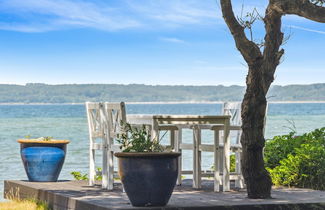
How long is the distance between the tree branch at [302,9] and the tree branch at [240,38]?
0.42 metres

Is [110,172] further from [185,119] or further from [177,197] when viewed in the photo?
[177,197]

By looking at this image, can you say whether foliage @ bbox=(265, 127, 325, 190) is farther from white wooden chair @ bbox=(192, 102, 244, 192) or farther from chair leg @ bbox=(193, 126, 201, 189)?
chair leg @ bbox=(193, 126, 201, 189)

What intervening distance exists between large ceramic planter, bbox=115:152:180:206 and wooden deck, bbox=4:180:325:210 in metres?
0.12

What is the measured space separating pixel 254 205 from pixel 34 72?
218 ft

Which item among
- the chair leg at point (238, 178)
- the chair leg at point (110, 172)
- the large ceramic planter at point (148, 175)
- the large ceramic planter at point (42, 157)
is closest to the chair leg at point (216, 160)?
the chair leg at point (238, 178)

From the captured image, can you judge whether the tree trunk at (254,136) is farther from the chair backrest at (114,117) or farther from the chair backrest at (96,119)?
the chair backrest at (96,119)

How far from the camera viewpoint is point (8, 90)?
292 ft

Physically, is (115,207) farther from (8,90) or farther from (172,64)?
(8,90)

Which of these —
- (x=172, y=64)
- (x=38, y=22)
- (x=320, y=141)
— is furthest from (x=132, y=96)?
(x=320, y=141)

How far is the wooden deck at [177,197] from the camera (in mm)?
6914

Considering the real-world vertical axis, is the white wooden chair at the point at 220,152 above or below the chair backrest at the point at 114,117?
below

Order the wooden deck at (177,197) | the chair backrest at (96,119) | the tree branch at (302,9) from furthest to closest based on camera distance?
the chair backrest at (96,119) → the tree branch at (302,9) → the wooden deck at (177,197)

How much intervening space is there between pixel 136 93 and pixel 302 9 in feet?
252

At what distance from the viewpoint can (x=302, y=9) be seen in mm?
7230
